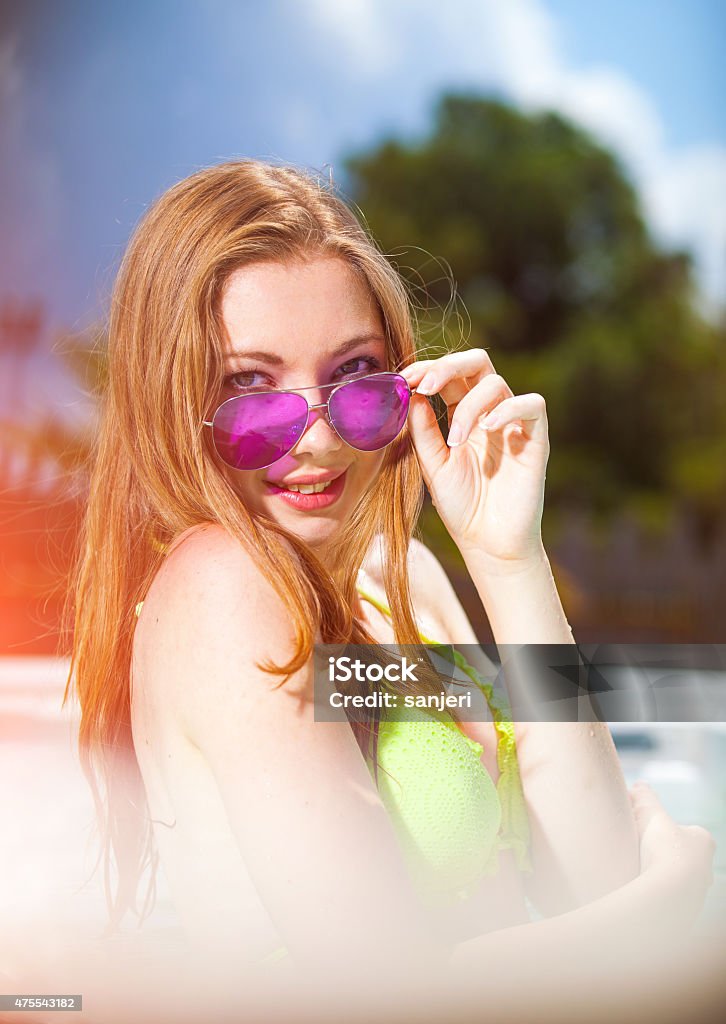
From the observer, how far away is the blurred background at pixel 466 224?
3.11ft

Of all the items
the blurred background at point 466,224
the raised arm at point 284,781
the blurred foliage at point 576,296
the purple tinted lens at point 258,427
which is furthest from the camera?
the blurred foliage at point 576,296

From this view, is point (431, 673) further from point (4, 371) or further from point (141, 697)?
point (4, 371)

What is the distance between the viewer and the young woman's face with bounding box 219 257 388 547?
73cm

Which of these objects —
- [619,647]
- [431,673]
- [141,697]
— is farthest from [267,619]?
[619,647]

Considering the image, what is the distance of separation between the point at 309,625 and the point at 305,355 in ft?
0.70

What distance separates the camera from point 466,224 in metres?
3.58

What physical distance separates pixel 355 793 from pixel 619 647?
0.43 metres

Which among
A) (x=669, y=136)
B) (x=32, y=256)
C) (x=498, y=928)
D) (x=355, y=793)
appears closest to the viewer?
(x=355, y=793)

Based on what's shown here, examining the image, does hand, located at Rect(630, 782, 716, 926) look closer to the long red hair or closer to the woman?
the woman

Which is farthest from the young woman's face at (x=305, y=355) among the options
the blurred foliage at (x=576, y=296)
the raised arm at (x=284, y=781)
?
the blurred foliage at (x=576, y=296)

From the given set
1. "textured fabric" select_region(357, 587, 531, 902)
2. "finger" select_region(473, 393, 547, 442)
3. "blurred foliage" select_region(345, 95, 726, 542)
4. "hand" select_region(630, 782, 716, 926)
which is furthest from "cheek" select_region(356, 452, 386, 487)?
"blurred foliage" select_region(345, 95, 726, 542)

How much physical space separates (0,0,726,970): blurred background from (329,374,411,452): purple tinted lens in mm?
132

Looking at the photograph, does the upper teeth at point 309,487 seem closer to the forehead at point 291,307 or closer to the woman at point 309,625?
the woman at point 309,625

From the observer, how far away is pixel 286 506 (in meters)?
0.78
